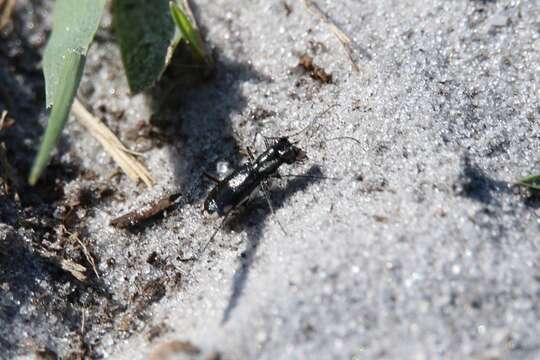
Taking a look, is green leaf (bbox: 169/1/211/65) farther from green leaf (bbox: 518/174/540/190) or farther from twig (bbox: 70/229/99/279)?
green leaf (bbox: 518/174/540/190)

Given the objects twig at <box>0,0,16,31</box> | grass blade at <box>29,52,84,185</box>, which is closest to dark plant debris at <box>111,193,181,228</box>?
grass blade at <box>29,52,84,185</box>

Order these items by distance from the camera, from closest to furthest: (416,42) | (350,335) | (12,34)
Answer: (350,335) → (416,42) → (12,34)

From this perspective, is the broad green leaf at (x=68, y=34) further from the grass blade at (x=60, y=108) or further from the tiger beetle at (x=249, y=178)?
the tiger beetle at (x=249, y=178)

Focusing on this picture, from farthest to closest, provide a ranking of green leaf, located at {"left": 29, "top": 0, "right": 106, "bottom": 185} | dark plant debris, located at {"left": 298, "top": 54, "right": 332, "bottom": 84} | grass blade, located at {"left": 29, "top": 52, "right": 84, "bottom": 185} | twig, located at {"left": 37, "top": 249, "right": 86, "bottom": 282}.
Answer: dark plant debris, located at {"left": 298, "top": 54, "right": 332, "bottom": 84}, twig, located at {"left": 37, "top": 249, "right": 86, "bottom": 282}, green leaf, located at {"left": 29, "top": 0, "right": 106, "bottom": 185}, grass blade, located at {"left": 29, "top": 52, "right": 84, "bottom": 185}

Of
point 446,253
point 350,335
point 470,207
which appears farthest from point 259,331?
point 470,207

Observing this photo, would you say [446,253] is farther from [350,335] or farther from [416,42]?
[416,42]

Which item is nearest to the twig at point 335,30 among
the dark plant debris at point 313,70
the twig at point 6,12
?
the dark plant debris at point 313,70
